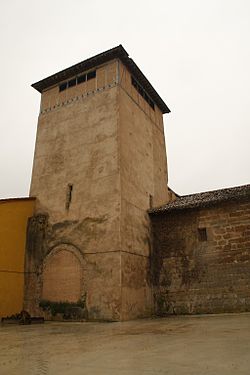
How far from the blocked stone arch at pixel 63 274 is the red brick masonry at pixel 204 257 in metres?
3.19

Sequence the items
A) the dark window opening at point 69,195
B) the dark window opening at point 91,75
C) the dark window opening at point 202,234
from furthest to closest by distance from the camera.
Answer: the dark window opening at point 91,75 < the dark window opening at point 69,195 < the dark window opening at point 202,234

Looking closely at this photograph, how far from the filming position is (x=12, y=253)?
12.3 metres

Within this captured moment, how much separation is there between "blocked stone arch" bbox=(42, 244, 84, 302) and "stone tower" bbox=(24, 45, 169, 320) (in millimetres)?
36

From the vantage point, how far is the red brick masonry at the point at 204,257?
1132cm

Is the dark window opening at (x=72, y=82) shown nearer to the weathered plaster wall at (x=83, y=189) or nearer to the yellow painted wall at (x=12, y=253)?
the weathered plaster wall at (x=83, y=189)

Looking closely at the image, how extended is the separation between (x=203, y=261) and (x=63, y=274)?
531 cm

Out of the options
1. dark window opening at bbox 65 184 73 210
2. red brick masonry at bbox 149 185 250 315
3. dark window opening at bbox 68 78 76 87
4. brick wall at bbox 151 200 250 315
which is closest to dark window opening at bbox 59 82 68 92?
dark window opening at bbox 68 78 76 87

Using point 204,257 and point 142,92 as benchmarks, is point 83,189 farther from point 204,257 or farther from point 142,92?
point 142,92

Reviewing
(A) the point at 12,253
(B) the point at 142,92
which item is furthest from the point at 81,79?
(A) the point at 12,253

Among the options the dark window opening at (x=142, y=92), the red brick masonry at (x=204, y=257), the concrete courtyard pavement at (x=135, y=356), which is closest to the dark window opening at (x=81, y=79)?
the dark window opening at (x=142, y=92)

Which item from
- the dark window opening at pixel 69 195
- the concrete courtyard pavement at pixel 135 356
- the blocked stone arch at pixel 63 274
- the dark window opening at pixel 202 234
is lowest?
the concrete courtyard pavement at pixel 135 356

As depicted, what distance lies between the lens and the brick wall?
37.1 feet

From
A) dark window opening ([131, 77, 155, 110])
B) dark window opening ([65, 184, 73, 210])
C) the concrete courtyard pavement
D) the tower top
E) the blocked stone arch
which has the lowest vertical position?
the concrete courtyard pavement

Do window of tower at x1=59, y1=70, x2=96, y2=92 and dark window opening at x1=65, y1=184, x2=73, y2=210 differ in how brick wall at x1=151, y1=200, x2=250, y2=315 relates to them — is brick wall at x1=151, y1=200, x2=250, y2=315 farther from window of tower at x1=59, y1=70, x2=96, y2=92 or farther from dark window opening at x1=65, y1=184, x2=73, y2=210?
window of tower at x1=59, y1=70, x2=96, y2=92
